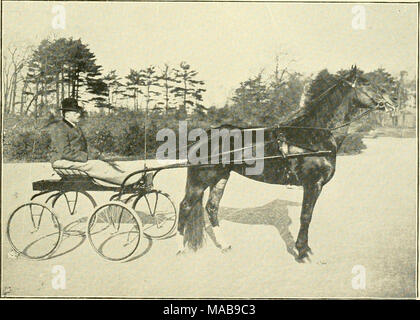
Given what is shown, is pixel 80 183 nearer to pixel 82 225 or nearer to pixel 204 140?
pixel 82 225

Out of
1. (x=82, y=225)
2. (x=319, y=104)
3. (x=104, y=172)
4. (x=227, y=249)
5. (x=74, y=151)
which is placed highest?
(x=319, y=104)

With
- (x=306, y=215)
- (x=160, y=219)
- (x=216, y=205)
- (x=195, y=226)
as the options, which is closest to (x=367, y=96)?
(x=306, y=215)

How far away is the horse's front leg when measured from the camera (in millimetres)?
5492

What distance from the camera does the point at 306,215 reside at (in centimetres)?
563

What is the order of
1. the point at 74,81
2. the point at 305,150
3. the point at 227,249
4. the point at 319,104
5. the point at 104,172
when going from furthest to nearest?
the point at 74,81, the point at 227,249, the point at 319,104, the point at 305,150, the point at 104,172

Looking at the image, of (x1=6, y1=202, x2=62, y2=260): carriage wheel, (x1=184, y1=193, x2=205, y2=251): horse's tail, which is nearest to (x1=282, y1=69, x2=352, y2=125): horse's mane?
(x1=184, y1=193, x2=205, y2=251): horse's tail

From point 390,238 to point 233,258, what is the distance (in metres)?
2.21

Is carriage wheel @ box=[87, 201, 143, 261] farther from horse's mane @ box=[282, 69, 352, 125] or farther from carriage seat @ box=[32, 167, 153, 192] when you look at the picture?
horse's mane @ box=[282, 69, 352, 125]

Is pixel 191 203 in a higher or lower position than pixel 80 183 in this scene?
lower

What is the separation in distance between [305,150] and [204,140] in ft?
4.28

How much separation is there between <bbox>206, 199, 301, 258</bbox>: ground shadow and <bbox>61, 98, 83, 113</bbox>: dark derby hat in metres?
2.41

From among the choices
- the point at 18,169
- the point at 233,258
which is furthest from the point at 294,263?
the point at 18,169

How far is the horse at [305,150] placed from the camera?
18.0 ft

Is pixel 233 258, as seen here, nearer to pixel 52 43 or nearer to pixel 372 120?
pixel 372 120
